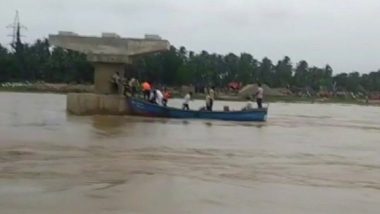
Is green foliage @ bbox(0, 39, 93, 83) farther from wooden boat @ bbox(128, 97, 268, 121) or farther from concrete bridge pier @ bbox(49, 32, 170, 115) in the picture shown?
wooden boat @ bbox(128, 97, 268, 121)

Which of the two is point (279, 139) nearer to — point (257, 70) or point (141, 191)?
point (141, 191)

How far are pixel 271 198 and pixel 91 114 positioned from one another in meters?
23.1

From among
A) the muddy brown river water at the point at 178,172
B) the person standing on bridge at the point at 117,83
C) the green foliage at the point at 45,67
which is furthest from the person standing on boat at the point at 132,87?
the green foliage at the point at 45,67

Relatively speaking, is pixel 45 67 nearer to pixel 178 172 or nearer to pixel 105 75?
pixel 105 75

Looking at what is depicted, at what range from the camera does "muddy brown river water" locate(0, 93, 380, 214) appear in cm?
1042

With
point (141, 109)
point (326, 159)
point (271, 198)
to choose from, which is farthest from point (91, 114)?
point (271, 198)

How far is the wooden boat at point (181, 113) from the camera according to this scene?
3312cm

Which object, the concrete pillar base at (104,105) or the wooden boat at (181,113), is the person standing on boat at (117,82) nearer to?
the concrete pillar base at (104,105)

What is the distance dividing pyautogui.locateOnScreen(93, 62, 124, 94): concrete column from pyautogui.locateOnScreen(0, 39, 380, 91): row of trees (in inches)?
1620

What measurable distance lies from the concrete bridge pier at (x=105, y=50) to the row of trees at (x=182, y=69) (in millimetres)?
40447

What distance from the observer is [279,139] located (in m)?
25.1

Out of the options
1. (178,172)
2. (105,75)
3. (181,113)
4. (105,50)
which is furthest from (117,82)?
(178,172)

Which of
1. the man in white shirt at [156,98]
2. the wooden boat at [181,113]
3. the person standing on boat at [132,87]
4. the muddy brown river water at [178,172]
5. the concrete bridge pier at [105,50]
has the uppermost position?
the concrete bridge pier at [105,50]

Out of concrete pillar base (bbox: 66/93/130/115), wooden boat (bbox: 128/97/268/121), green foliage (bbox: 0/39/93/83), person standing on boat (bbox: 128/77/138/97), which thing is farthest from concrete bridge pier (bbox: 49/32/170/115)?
green foliage (bbox: 0/39/93/83)
